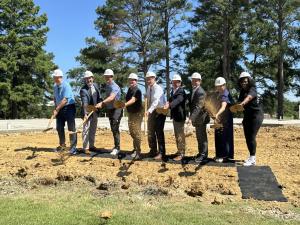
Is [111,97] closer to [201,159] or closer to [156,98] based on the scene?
[156,98]

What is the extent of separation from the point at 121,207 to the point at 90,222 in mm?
830

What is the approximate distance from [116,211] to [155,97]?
3464 mm

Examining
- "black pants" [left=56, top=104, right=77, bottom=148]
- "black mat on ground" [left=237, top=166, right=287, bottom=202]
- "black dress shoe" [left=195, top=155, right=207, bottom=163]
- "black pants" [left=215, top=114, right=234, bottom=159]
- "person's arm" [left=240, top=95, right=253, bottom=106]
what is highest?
"person's arm" [left=240, top=95, right=253, bottom=106]

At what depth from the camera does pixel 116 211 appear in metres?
7.06

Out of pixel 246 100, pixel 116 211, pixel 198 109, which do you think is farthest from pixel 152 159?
pixel 116 211

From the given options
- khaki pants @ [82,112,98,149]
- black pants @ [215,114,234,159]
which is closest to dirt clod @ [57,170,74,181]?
khaki pants @ [82,112,98,149]

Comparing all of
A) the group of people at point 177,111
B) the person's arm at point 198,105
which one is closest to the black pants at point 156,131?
the group of people at point 177,111

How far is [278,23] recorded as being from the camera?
43.9m

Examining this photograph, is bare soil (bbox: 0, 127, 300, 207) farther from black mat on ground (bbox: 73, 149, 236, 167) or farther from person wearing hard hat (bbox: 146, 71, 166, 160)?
person wearing hard hat (bbox: 146, 71, 166, 160)

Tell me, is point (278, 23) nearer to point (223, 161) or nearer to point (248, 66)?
point (248, 66)

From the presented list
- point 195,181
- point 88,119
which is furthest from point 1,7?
point 195,181

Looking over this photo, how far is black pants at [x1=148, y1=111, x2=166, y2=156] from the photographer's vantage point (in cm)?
1023

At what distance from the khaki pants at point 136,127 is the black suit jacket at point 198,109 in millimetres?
1183

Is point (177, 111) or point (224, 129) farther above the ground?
point (177, 111)
